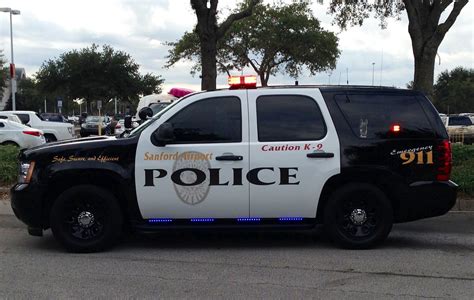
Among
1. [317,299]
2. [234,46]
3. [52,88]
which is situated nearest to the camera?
[317,299]

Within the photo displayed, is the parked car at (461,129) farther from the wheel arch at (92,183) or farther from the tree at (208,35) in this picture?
the wheel arch at (92,183)

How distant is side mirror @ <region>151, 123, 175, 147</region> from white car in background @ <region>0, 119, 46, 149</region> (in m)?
11.5

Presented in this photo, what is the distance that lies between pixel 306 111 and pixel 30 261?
3445mm

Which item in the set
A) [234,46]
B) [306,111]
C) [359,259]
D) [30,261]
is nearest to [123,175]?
[30,261]

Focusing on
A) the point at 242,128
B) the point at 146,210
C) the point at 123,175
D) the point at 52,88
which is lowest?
the point at 146,210

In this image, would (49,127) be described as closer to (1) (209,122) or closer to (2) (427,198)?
(1) (209,122)

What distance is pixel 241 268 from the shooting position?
5.49 meters

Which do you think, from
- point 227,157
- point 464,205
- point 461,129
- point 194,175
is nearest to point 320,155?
point 227,157

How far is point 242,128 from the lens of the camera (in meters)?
6.05

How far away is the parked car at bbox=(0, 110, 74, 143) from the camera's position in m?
19.6

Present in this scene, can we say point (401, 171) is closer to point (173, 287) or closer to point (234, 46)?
point (173, 287)

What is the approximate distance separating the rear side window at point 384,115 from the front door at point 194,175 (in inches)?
49.4

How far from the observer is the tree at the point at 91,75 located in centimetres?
4591

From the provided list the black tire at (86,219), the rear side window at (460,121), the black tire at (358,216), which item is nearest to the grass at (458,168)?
the black tire at (358,216)
